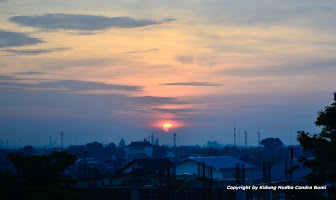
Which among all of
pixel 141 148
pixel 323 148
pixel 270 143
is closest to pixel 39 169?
pixel 323 148

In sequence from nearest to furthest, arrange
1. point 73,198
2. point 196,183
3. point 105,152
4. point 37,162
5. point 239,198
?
point 73,198, point 37,162, point 239,198, point 196,183, point 105,152

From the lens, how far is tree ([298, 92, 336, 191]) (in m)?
19.3

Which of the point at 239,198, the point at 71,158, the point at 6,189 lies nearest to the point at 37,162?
the point at 71,158

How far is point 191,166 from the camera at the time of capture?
59219 mm

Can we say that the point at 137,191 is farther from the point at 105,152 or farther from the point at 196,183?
the point at 105,152

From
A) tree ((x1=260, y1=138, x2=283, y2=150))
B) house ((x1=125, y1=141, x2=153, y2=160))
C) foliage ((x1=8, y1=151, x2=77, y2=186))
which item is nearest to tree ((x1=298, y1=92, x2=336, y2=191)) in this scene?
foliage ((x1=8, y1=151, x2=77, y2=186))

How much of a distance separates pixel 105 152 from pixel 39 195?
144 metres

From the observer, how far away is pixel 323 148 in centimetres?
1978

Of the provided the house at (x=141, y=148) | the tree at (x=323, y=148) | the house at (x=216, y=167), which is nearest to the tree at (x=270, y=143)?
the house at (x=141, y=148)

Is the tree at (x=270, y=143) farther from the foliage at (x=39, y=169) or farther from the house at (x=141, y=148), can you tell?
the foliage at (x=39, y=169)

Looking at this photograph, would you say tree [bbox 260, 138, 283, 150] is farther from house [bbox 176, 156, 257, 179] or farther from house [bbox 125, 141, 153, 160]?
house [bbox 176, 156, 257, 179]

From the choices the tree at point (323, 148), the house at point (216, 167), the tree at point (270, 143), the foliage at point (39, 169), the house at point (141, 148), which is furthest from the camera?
the tree at point (270, 143)

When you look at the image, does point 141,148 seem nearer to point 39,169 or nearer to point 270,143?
point 270,143

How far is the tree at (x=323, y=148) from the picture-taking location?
19297 millimetres
